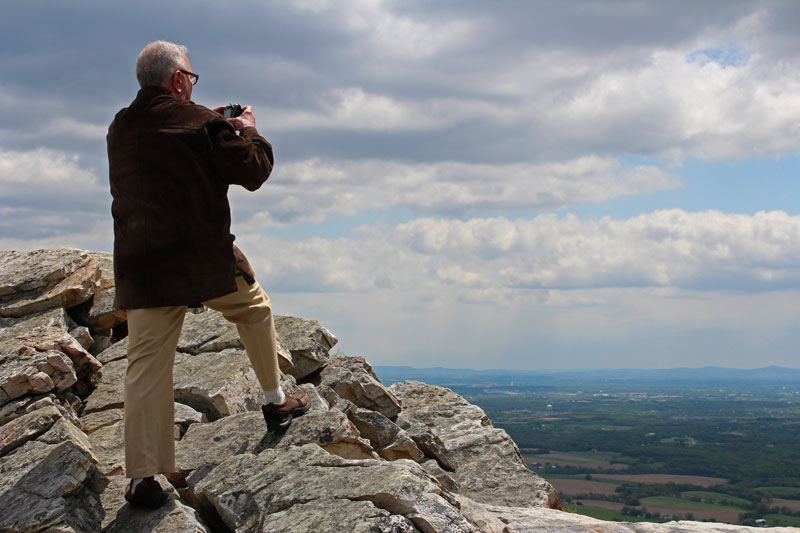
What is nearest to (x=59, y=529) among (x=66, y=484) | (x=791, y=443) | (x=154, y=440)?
(x=66, y=484)

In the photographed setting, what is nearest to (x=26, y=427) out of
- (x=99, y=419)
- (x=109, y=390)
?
(x=99, y=419)

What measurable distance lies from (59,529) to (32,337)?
14.0ft

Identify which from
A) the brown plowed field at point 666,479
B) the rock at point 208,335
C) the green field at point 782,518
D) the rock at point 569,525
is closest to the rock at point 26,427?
the rock at point 208,335

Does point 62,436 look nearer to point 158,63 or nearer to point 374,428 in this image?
point 158,63

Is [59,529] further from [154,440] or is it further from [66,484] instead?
[154,440]

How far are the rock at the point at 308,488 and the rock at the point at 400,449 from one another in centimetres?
351

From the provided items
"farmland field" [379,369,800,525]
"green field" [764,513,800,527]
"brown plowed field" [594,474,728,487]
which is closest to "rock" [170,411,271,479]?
"farmland field" [379,369,800,525]

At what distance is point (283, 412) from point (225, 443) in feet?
2.69

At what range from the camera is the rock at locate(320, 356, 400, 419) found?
12.7m

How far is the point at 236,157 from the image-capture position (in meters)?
6.82

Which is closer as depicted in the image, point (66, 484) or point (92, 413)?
point (66, 484)

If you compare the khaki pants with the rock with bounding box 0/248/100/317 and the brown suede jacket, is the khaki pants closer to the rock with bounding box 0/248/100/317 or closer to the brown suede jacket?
the brown suede jacket

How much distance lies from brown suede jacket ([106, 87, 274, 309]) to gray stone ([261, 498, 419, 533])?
2.21 m

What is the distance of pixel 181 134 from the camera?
6789 millimetres
